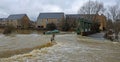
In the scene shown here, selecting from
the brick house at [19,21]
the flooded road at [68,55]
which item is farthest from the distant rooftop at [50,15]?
the flooded road at [68,55]

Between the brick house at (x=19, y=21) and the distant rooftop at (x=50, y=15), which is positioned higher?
the distant rooftop at (x=50, y=15)

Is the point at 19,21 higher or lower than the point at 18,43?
higher

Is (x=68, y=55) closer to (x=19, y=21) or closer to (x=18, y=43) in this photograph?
(x=18, y=43)

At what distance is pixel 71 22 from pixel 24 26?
2372cm

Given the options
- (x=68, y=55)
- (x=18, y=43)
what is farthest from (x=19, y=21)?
(x=68, y=55)

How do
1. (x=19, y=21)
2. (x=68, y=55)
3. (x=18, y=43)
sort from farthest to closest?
(x=19, y=21) → (x=18, y=43) → (x=68, y=55)

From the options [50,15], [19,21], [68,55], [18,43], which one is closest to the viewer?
[68,55]

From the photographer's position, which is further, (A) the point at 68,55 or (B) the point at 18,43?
(B) the point at 18,43

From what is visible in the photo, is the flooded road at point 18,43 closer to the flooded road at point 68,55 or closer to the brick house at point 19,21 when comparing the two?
the flooded road at point 68,55

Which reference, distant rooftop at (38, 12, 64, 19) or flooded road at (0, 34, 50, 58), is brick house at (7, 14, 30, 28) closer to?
distant rooftop at (38, 12, 64, 19)

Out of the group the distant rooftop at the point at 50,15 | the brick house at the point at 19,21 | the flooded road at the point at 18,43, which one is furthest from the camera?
the distant rooftop at the point at 50,15

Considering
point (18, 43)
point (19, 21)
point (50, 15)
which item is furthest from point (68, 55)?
point (19, 21)

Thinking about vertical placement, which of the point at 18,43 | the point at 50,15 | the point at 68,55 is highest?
the point at 50,15

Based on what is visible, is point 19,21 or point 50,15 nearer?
point 19,21
